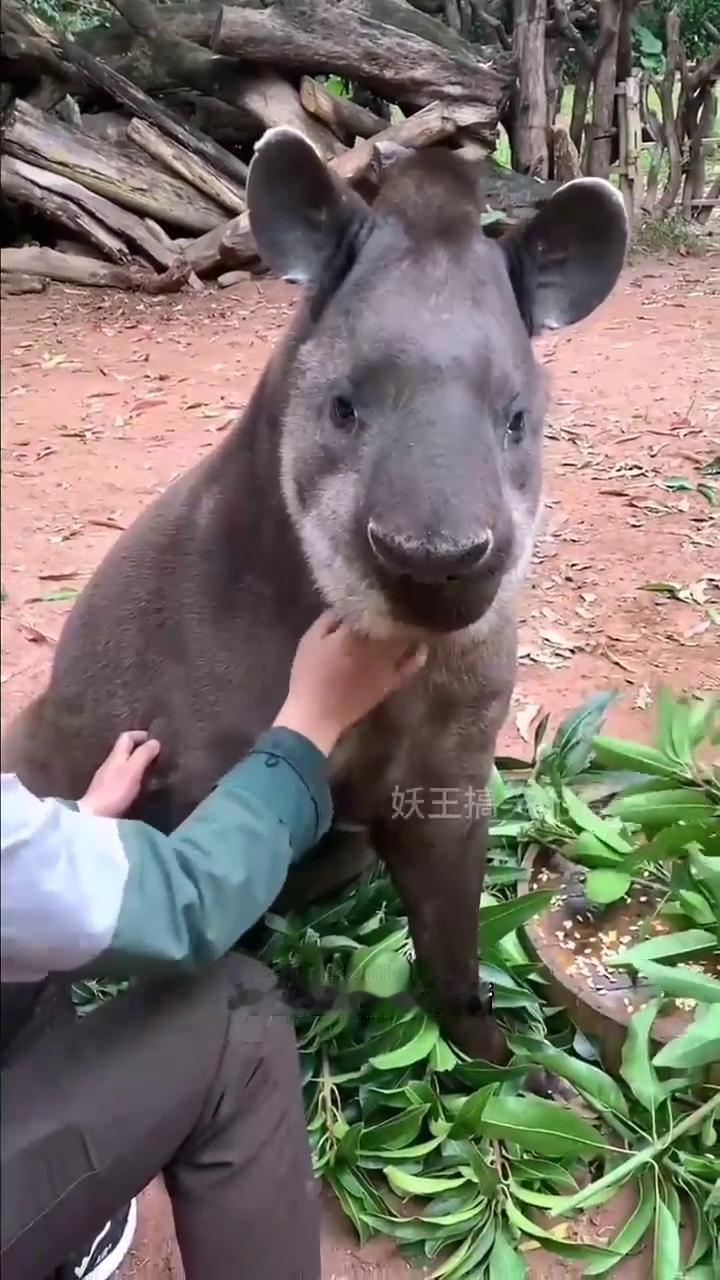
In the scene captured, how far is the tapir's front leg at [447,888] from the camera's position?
1.76 metres

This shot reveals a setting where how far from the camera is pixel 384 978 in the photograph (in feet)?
6.51

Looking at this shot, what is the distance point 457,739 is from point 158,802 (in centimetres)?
42

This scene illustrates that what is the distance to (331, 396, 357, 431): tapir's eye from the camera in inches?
54.6

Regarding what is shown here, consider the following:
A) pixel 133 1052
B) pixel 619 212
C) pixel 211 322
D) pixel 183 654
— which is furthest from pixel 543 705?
pixel 133 1052

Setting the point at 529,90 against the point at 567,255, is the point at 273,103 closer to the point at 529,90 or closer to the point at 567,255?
the point at 529,90

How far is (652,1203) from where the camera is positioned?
1.75 metres

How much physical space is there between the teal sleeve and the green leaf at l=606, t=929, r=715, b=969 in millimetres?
835

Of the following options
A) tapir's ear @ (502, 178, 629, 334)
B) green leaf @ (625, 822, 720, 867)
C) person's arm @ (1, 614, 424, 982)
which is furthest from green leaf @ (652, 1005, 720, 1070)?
tapir's ear @ (502, 178, 629, 334)

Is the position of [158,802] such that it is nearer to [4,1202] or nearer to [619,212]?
[4,1202]

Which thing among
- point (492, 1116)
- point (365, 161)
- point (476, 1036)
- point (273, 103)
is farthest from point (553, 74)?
point (492, 1116)

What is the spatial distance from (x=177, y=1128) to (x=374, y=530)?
67cm

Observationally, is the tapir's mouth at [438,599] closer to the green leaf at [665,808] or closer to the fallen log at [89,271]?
the fallen log at [89,271]

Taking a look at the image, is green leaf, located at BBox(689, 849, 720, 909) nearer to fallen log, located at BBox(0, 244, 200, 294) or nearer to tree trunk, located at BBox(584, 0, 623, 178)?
fallen log, located at BBox(0, 244, 200, 294)

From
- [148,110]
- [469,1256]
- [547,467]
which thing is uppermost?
[148,110]
